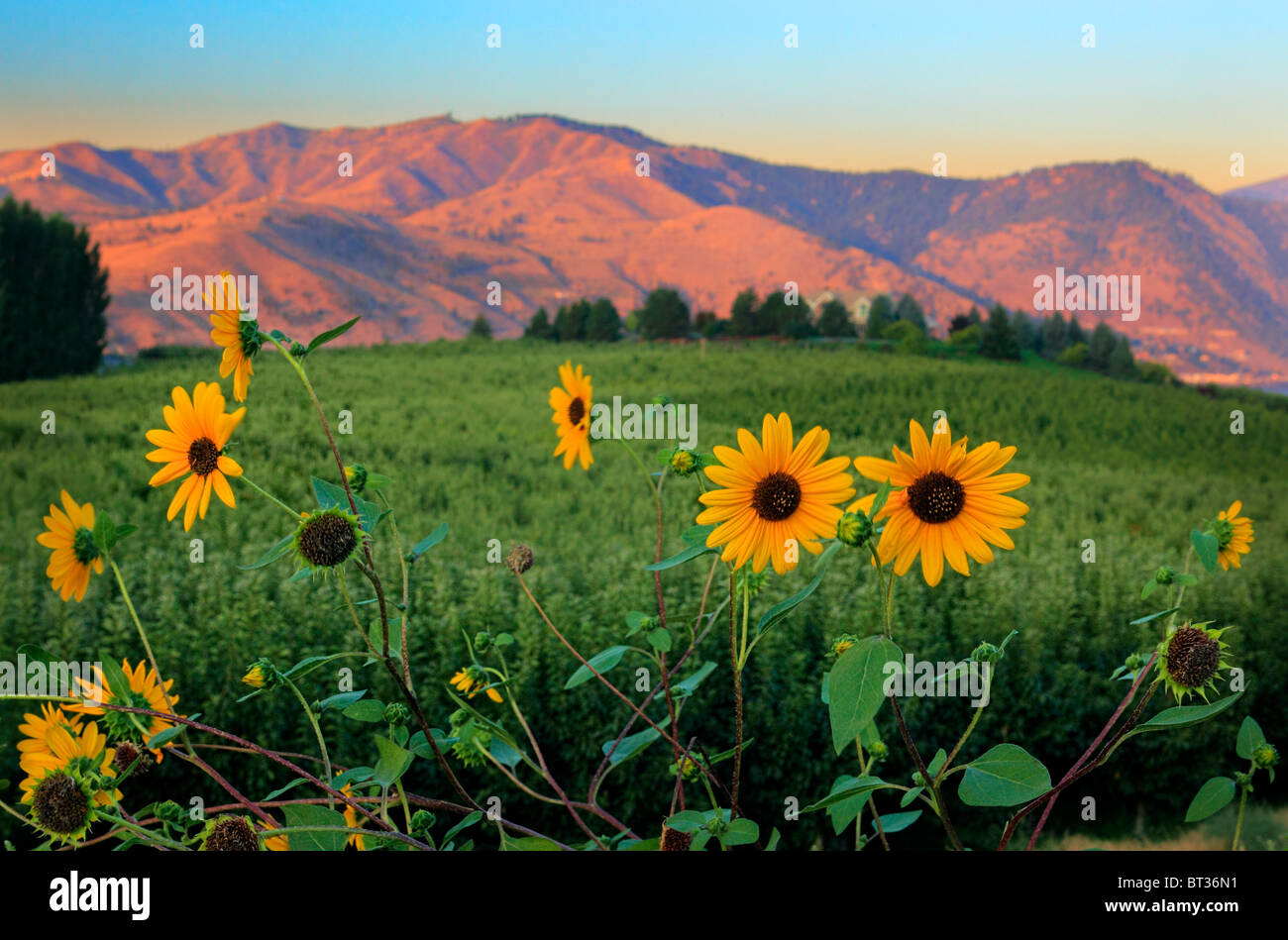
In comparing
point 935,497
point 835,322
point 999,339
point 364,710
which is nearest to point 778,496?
point 935,497

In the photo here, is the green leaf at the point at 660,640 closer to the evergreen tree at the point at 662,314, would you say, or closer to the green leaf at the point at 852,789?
the green leaf at the point at 852,789

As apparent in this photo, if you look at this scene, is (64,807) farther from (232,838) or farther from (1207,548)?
(1207,548)

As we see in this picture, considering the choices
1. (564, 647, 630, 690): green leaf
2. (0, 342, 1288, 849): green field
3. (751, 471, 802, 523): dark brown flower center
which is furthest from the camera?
(0, 342, 1288, 849): green field

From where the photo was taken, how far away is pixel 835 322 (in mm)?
32750

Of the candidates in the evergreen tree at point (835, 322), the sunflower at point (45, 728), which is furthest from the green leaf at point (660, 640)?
the evergreen tree at point (835, 322)

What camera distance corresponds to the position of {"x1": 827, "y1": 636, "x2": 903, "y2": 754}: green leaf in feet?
2.56

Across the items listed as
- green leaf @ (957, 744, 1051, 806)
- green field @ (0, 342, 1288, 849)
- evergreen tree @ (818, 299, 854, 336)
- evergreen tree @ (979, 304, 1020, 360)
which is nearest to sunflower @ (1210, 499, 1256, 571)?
green leaf @ (957, 744, 1051, 806)

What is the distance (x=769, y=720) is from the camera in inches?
157

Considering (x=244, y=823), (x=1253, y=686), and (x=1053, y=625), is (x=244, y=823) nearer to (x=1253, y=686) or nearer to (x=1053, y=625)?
(x=1053, y=625)

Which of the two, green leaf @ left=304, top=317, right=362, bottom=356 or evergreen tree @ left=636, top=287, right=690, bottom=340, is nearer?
green leaf @ left=304, top=317, right=362, bottom=356

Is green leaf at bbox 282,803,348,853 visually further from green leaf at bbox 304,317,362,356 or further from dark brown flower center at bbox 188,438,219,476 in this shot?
green leaf at bbox 304,317,362,356

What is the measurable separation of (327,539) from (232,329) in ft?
1.10

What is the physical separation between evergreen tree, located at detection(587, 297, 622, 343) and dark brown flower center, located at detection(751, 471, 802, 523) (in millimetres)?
29932

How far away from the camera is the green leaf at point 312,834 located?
37.3 inches
